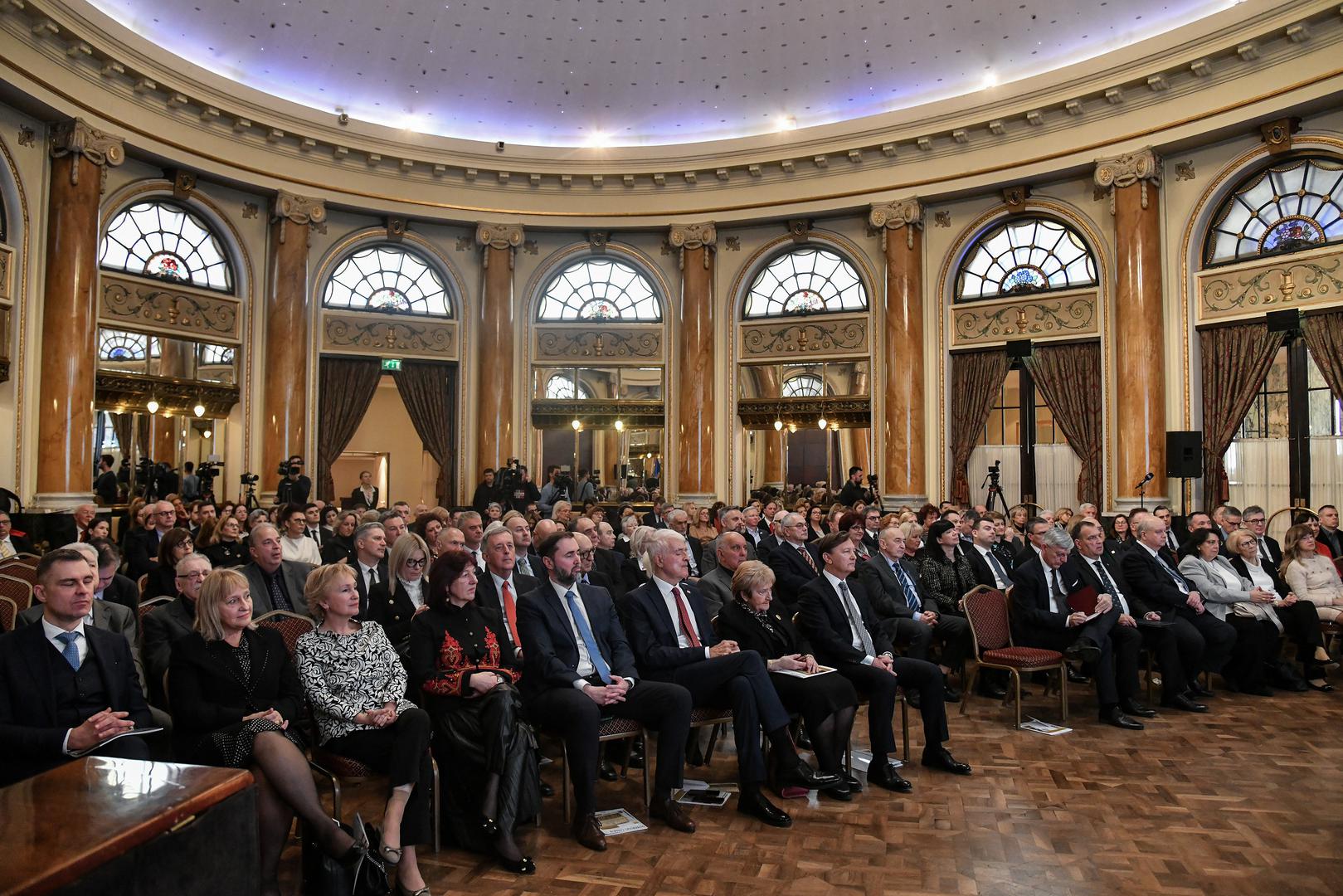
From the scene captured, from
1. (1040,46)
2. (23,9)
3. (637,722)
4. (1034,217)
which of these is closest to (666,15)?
(1040,46)

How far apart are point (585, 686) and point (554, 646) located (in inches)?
10.4

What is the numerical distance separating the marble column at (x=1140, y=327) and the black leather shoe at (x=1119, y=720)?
677 cm

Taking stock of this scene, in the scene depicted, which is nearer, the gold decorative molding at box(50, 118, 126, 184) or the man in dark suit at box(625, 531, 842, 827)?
the man in dark suit at box(625, 531, 842, 827)

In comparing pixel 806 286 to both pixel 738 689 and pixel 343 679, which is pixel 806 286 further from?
pixel 343 679

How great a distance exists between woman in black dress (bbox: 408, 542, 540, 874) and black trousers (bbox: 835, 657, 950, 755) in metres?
1.73

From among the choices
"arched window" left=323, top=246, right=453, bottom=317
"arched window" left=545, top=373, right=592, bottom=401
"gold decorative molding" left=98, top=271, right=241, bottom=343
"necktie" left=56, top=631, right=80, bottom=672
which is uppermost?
"arched window" left=323, top=246, right=453, bottom=317

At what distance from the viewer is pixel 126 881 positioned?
5.63 feet

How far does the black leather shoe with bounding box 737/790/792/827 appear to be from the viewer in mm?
3801

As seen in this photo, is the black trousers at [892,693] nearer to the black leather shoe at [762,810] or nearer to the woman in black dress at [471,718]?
the black leather shoe at [762,810]

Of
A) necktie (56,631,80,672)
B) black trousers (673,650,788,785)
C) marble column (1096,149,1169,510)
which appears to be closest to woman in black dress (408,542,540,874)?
black trousers (673,650,788,785)

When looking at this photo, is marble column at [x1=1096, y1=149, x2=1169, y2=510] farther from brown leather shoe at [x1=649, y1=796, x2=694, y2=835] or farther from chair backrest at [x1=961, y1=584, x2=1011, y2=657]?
brown leather shoe at [x1=649, y1=796, x2=694, y2=835]

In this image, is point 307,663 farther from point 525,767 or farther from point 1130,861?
point 1130,861

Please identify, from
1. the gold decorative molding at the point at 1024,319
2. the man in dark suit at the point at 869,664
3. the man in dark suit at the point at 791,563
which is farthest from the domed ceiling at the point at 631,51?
the man in dark suit at the point at 869,664

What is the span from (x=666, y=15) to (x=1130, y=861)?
39.0ft
